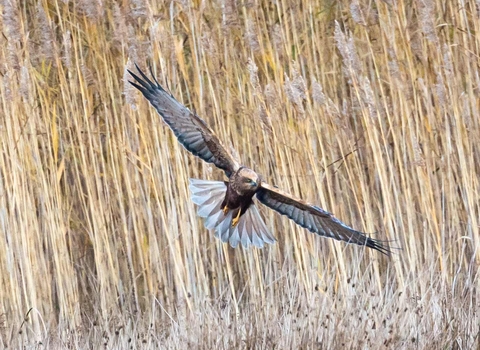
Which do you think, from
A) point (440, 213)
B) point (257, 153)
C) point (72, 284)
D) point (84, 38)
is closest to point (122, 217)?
point (72, 284)

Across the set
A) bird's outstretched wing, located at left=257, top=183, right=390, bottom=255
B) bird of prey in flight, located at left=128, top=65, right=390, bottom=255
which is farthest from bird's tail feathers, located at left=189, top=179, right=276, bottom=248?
bird's outstretched wing, located at left=257, top=183, right=390, bottom=255

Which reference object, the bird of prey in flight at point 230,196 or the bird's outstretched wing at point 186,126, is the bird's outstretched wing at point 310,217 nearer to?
the bird of prey in flight at point 230,196

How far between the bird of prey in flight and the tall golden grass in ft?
0.27

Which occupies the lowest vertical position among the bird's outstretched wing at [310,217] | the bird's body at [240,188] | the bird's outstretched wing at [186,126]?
the bird's outstretched wing at [310,217]

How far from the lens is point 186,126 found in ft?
14.1

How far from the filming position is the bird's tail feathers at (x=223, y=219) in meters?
4.34

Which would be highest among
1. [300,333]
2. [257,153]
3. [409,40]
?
[409,40]

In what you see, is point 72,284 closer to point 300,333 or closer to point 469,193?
point 300,333

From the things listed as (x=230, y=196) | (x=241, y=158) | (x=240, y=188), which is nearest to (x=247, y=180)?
(x=240, y=188)

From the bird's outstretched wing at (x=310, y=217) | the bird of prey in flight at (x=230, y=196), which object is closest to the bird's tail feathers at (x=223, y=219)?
the bird of prey in flight at (x=230, y=196)

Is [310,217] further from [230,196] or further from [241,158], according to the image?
[241,158]

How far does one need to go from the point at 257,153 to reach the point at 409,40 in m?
0.90

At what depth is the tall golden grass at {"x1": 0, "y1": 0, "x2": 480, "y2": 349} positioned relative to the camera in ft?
13.7

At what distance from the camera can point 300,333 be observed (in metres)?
3.62
